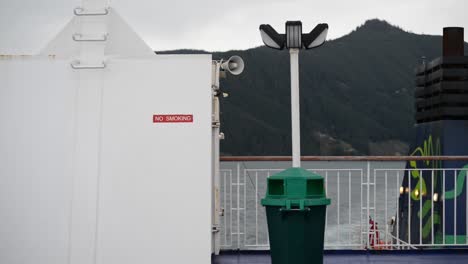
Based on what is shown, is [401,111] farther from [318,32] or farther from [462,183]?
[318,32]

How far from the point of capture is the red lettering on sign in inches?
226

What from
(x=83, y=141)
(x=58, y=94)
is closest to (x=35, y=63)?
(x=58, y=94)

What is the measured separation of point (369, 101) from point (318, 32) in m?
88.9

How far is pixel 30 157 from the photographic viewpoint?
19.0 feet

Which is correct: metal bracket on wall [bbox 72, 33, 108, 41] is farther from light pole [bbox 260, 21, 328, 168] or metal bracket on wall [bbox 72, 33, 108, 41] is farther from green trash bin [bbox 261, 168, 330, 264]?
green trash bin [bbox 261, 168, 330, 264]

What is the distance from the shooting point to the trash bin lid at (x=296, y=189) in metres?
5.46

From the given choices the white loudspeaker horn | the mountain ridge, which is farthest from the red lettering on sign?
the mountain ridge

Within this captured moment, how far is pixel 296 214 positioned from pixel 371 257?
1.80 metres

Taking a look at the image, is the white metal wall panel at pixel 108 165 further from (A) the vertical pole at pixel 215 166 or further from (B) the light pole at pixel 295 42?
(A) the vertical pole at pixel 215 166

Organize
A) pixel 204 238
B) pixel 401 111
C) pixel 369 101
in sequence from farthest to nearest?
1. pixel 369 101
2. pixel 401 111
3. pixel 204 238

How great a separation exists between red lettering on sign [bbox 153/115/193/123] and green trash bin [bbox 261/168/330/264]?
0.75 m

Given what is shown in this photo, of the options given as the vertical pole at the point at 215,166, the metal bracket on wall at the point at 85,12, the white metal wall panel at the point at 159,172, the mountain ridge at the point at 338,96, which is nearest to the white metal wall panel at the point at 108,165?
the white metal wall panel at the point at 159,172

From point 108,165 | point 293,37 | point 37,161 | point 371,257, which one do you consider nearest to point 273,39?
point 293,37

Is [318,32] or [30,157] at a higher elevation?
[318,32]
